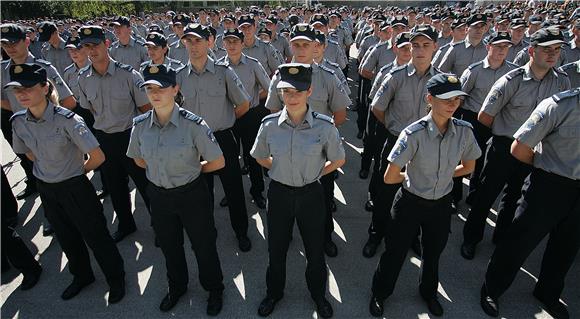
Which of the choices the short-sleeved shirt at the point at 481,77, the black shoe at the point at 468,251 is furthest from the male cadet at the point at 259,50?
the black shoe at the point at 468,251

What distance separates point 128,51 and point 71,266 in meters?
4.82

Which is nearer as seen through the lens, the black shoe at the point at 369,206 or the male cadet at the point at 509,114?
the male cadet at the point at 509,114

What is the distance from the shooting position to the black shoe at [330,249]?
4.02 metres

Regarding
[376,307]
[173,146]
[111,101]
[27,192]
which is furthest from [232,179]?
[27,192]

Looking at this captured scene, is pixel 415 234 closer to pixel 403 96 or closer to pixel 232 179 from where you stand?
pixel 403 96

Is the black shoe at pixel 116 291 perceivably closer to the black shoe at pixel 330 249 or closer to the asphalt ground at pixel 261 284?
the asphalt ground at pixel 261 284

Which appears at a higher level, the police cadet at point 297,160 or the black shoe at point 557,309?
the police cadet at point 297,160

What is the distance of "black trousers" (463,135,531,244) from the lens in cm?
370

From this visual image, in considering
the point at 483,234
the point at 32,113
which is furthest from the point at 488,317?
the point at 32,113

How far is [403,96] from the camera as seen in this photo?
3881 mm

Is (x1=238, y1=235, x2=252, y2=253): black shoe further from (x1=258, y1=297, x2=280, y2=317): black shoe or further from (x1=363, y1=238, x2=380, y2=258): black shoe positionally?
(x1=363, y1=238, x2=380, y2=258): black shoe

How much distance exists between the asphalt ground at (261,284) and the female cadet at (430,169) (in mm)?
527

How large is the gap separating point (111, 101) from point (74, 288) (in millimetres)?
2008

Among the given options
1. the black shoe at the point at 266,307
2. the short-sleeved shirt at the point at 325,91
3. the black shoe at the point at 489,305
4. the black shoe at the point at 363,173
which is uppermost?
the short-sleeved shirt at the point at 325,91
